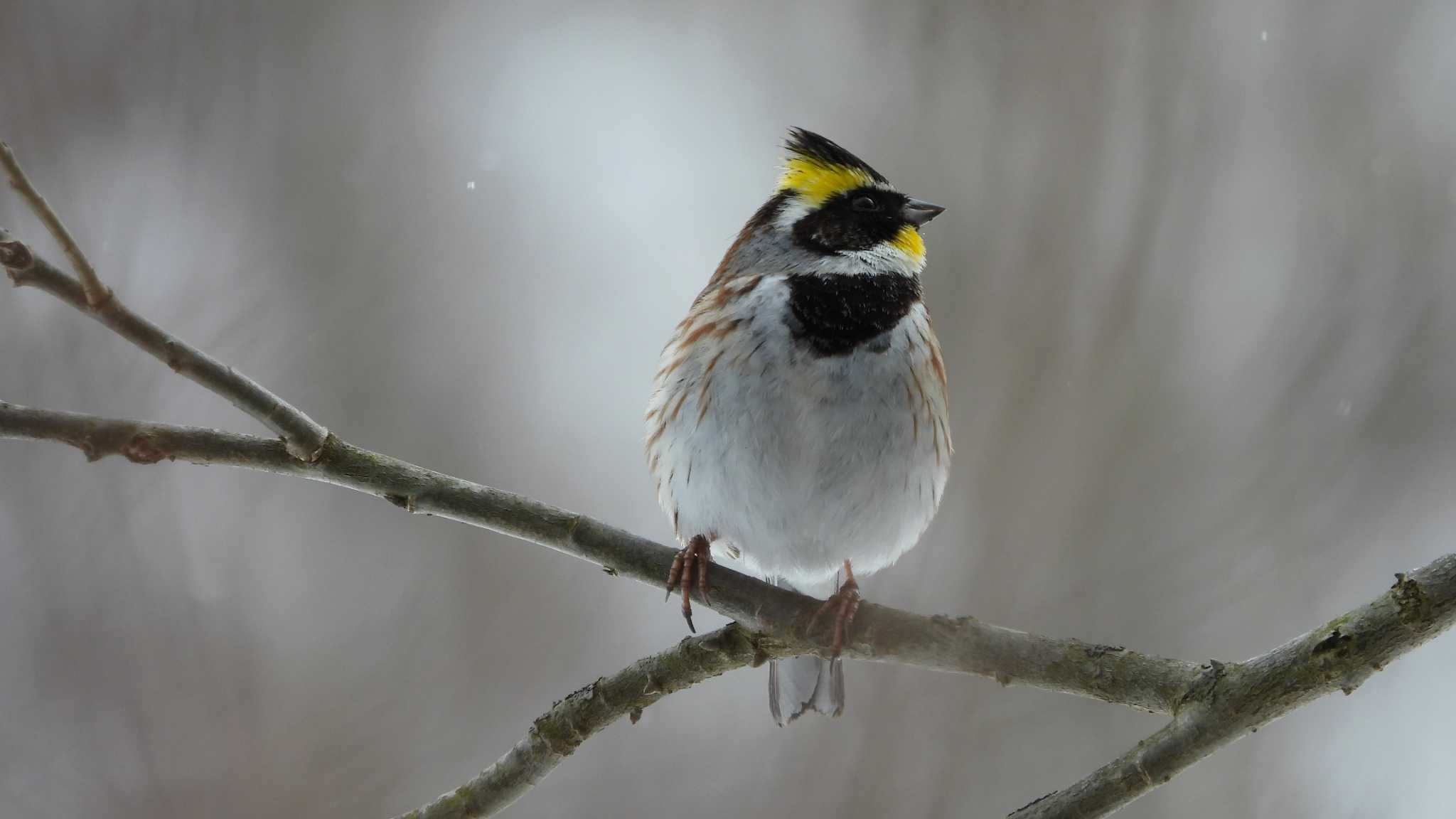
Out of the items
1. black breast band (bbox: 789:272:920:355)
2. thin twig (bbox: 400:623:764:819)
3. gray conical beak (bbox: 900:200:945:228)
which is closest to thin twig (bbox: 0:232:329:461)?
thin twig (bbox: 400:623:764:819)

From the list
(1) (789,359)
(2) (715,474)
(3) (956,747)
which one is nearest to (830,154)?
(1) (789,359)

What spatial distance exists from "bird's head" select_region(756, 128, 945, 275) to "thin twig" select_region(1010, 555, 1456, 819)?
1.72 meters

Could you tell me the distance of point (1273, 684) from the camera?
2104 mm

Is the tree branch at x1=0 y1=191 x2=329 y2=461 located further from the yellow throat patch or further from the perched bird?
the yellow throat patch

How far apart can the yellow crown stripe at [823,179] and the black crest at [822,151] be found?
11 mm

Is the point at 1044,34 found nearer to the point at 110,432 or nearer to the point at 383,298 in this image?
the point at 383,298

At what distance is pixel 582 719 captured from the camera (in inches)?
102

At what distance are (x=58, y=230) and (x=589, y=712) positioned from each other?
1447 millimetres

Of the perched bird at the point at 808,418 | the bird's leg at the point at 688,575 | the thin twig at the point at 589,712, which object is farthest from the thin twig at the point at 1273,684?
the perched bird at the point at 808,418

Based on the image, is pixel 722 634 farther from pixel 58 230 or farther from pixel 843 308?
pixel 58 230

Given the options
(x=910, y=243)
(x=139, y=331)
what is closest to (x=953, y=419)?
(x=910, y=243)

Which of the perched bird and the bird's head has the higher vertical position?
the bird's head

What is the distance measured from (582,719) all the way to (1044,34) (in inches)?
223

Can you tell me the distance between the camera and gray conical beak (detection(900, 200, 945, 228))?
3.67 metres
